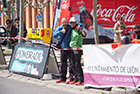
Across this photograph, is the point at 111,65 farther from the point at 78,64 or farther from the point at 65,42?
the point at 65,42

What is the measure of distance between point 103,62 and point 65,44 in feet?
4.64

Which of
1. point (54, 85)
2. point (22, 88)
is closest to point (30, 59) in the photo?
point (54, 85)

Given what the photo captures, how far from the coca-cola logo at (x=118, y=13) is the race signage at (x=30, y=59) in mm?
6257

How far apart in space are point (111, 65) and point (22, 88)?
7.90 ft

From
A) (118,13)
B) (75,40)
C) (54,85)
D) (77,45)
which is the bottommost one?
(54,85)

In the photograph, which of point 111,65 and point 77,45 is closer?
point 111,65

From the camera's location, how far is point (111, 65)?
6.80 meters

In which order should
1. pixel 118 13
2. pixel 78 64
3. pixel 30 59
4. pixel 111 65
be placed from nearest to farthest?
1. pixel 111 65
2. pixel 78 64
3. pixel 30 59
4. pixel 118 13

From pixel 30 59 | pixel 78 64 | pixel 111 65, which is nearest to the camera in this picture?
pixel 111 65

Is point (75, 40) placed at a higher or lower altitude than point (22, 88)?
higher

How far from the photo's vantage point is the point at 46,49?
852 centimetres

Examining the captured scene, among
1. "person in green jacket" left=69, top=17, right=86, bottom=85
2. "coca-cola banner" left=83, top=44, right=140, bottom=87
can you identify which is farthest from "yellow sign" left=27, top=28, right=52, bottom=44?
"coca-cola banner" left=83, top=44, right=140, bottom=87

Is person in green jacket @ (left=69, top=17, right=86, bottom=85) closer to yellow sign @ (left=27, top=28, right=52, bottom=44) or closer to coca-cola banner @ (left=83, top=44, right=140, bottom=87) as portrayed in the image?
coca-cola banner @ (left=83, top=44, right=140, bottom=87)

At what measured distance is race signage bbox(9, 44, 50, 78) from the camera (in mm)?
8484
